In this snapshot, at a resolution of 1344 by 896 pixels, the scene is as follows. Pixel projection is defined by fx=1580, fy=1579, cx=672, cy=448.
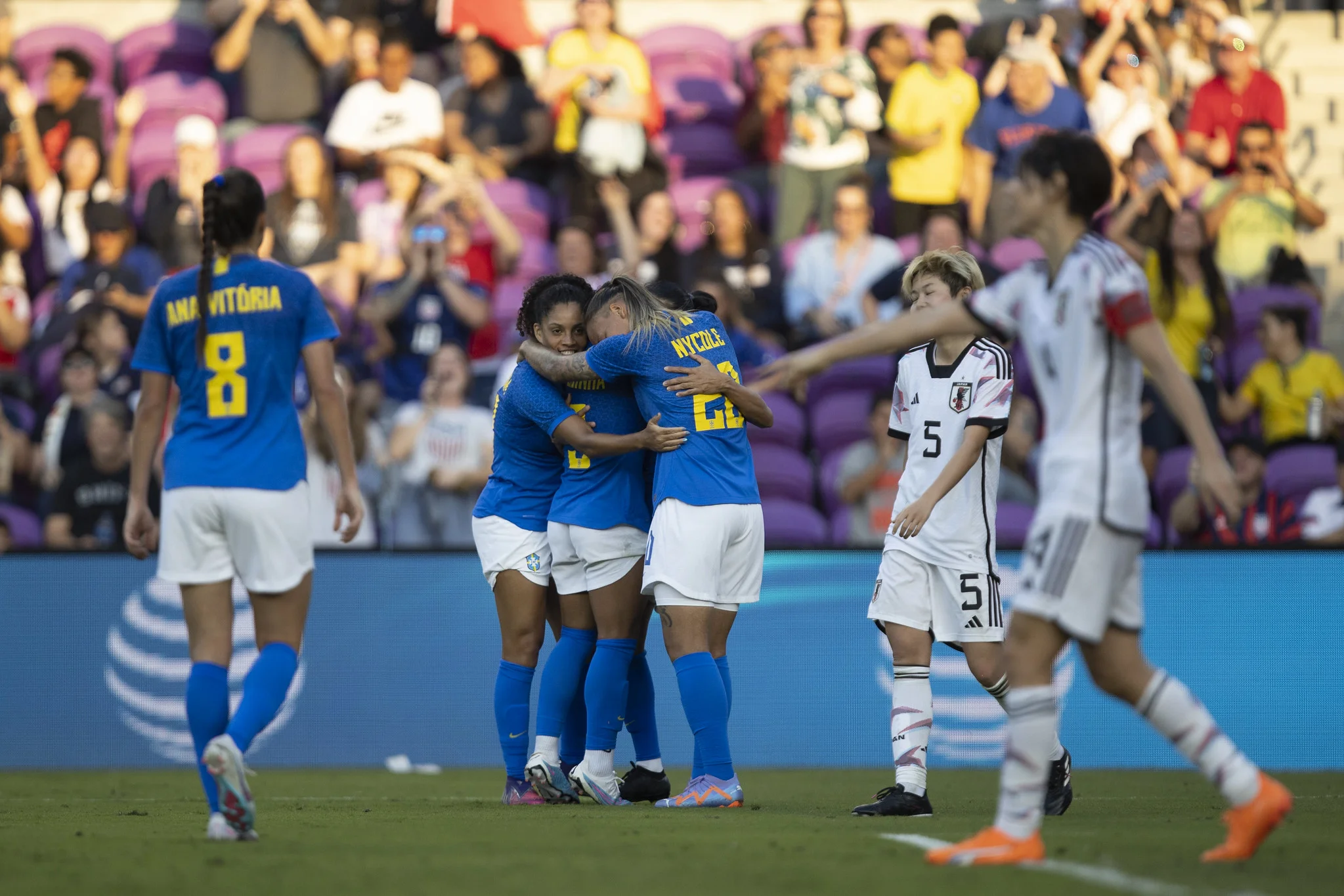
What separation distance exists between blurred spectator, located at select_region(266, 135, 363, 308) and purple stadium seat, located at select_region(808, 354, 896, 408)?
3964mm

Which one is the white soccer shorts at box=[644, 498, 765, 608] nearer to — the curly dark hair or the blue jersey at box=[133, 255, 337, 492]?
the curly dark hair

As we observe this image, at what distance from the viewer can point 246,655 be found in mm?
9781

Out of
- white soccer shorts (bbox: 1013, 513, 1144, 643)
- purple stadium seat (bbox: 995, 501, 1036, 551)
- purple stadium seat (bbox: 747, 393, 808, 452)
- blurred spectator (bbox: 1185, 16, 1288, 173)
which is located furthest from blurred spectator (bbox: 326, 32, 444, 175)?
white soccer shorts (bbox: 1013, 513, 1144, 643)

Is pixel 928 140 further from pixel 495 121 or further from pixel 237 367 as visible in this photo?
pixel 237 367

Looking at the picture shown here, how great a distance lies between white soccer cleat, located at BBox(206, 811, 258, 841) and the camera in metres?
5.20

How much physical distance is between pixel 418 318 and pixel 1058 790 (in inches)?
296

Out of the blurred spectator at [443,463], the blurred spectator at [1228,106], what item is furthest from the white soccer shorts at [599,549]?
the blurred spectator at [1228,106]

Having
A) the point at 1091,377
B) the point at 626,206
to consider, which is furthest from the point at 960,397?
the point at 626,206

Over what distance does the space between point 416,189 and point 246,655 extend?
5272 mm

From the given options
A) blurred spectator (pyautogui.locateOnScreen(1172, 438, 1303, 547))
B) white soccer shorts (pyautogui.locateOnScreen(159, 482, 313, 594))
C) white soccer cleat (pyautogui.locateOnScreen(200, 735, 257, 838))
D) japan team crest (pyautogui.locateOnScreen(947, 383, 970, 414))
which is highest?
japan team crest (pyautogui.locateOnScreen(947, 383, 970, 414))

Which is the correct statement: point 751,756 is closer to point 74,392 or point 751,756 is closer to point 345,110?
point 74,392

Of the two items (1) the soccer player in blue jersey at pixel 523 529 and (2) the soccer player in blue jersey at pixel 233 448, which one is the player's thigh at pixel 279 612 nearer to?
(2) the soccer player in blue jersey at pixel 233 448

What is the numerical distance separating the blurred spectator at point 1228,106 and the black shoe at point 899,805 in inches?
354

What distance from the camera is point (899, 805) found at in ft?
20.7
